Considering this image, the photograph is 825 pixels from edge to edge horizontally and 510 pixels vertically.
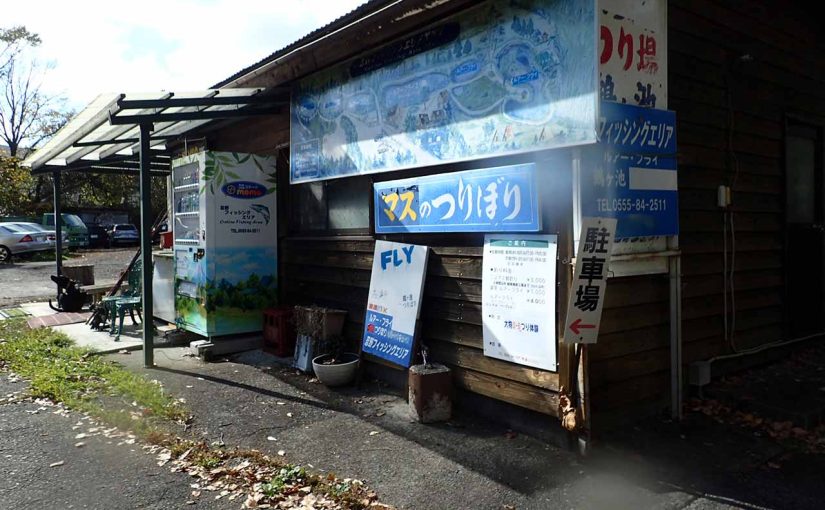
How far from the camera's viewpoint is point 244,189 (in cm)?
770

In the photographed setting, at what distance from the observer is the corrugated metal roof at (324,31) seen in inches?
211

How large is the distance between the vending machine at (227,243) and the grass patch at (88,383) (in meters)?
1.35

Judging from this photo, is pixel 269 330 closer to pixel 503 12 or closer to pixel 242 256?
pixel 242 256

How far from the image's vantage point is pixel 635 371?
15.4 feet

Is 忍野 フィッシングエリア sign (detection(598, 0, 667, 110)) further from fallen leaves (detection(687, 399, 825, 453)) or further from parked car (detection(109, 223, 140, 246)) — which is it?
parked car (detection(109, 223, 140, 246))

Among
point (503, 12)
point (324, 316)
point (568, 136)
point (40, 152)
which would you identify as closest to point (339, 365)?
point (324, 316)

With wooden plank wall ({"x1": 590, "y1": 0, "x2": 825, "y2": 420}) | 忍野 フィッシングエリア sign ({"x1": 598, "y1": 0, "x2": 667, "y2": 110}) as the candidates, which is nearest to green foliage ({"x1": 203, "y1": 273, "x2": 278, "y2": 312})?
wooden plank wall ({"x1": 590, "y1": 0, "x2": 825, "y2": 420})

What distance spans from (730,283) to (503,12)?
11.2 ft

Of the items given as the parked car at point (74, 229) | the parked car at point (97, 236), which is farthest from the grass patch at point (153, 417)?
the parked car at point (97, 236)

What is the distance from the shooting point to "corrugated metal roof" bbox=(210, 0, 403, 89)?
536 cm

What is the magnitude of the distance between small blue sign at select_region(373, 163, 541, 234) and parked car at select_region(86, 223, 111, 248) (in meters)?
28.4

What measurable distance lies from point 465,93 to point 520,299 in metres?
1.84

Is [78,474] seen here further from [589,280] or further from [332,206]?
[332,206]

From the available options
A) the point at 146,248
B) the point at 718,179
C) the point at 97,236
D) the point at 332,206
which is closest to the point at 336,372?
the point at 332,206
